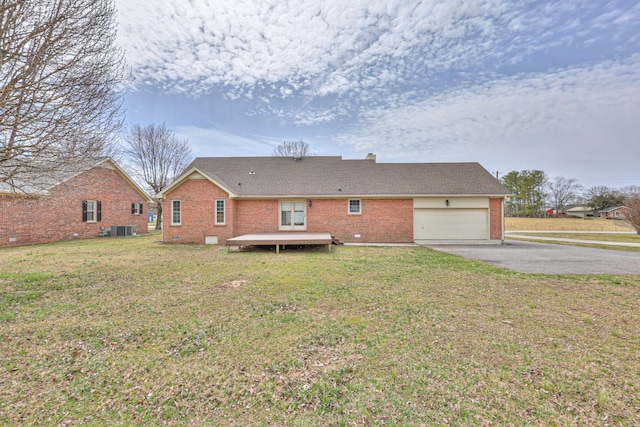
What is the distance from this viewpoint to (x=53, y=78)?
5.21 metres

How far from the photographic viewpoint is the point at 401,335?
404 centimetres

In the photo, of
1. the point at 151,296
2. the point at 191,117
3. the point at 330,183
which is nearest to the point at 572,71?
the point at 330,183

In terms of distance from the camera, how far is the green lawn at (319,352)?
2502mm

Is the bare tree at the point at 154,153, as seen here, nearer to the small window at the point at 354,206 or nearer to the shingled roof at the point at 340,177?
the shingled roof at the point at 340,177

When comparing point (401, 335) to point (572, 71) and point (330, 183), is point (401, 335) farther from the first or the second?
point (572, 71)

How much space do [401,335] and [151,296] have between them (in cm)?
523

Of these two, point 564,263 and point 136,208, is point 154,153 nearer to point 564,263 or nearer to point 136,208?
point 136,208

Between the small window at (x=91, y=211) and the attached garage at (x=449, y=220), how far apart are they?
22451 millimetres

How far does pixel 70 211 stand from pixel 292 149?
25889 millimetres

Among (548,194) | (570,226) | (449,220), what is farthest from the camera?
(548,194)

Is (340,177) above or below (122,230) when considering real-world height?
above

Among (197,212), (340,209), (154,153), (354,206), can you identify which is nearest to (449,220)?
(354,206)

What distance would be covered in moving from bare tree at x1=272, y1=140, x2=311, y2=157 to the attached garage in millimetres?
25166

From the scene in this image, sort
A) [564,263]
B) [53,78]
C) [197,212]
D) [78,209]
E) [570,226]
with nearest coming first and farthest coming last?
[53,78], [564,263], [197,212], [78,209], [570,226]
